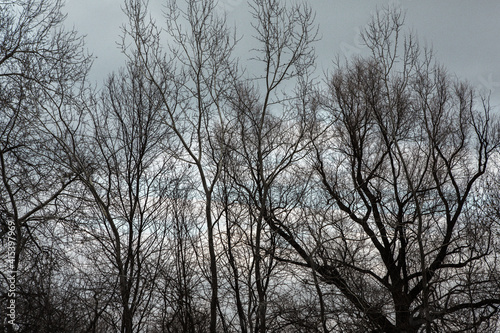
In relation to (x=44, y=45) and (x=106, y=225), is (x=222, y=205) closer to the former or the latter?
(x=106, y=225)

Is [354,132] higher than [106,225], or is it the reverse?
[354,132]

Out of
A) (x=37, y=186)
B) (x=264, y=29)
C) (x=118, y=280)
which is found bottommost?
(x=118, y=280)

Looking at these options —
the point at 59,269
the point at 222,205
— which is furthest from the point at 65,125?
the point at 222,205

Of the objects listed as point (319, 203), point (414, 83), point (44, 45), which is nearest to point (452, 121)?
point (414, 83)

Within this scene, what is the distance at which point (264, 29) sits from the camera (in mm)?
8031

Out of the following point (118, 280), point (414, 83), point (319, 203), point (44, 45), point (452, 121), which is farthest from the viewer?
point (452, 121)

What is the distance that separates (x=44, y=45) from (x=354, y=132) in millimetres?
8768

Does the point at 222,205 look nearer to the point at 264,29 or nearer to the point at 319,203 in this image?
the point at 319,203

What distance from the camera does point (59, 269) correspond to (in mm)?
8406

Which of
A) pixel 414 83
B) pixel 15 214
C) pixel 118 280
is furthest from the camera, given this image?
pixel 414 83

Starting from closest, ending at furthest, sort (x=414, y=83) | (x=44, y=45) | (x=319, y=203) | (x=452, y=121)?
(x=44, y=45)
(x=319, y=203)
(x=414, y=83)
(x=452, y=121)

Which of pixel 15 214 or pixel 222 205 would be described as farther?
pixel 222 205

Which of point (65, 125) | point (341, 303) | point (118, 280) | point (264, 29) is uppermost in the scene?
point (264, 29)

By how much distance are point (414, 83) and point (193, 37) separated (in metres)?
6.31
